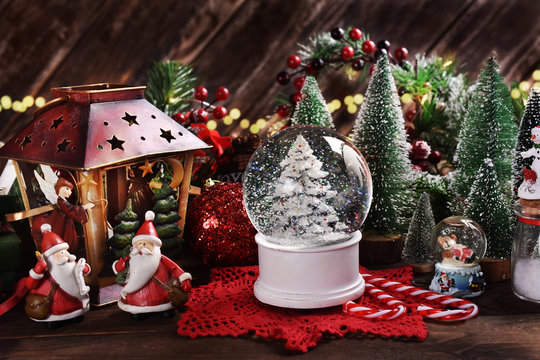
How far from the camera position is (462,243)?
119 centimetres

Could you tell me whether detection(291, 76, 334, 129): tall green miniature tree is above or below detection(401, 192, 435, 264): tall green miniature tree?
above

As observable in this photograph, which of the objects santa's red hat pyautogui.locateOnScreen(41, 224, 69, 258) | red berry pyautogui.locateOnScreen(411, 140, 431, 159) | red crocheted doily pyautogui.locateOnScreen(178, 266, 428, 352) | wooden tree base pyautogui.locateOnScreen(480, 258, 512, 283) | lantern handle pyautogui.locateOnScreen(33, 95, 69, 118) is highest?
lantern handle pyautogui.locateOnScreen(33, 95, 69, 118)

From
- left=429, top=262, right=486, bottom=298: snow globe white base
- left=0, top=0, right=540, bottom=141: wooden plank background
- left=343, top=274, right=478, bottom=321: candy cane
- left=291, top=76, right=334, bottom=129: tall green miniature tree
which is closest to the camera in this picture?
left=343, top=274, right=478, bottom=321: candy cane

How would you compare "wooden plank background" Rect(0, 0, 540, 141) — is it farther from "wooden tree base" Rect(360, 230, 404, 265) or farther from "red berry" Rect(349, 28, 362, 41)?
"wooden tree base" Rect(360, 230, 404, 265)

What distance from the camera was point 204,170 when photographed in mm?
1604

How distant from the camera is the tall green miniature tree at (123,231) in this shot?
3.77 ft

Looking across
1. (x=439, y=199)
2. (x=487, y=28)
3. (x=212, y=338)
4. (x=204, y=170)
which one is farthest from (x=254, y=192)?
(x=487, y=28)

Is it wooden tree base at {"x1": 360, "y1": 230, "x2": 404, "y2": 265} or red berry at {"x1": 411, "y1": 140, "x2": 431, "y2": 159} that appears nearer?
wooden tree base at {"x1": 360, "y1": 230, "x2": 404, "y2": 265}

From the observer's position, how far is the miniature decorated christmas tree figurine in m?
1.31

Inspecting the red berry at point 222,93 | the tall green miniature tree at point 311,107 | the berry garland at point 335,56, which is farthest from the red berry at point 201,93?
the tall green miniature tree at point 311,107

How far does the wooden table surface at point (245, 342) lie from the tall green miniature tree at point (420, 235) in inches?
9.4

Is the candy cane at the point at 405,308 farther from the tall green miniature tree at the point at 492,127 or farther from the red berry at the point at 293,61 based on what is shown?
the red berry at the point at 293,61

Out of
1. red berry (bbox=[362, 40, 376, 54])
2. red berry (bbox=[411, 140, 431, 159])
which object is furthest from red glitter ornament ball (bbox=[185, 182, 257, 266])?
red berry (bbox=[362, 40, 376, 54])

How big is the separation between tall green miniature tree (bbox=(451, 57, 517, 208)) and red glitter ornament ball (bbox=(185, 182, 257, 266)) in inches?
20.3
